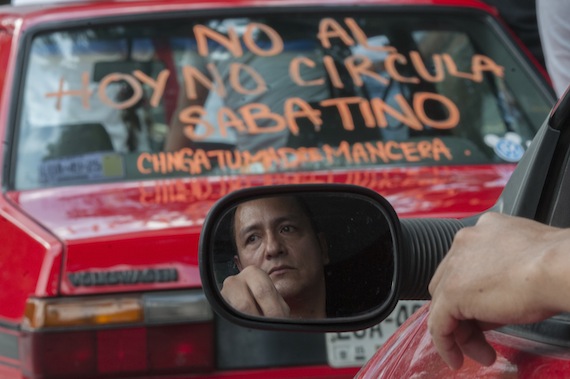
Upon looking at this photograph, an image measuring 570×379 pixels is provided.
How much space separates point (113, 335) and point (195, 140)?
1.03 m

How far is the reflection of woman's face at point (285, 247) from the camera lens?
170 centimetres

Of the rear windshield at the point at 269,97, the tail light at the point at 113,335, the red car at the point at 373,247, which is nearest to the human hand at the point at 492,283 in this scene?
the red car at the point at 373,247

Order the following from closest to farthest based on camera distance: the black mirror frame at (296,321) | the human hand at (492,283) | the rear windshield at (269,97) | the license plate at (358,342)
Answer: the human hand at (492,283) → the black mirror frame at (296,321) → the license plate at (358,342) → the rear windshield at (269,97)

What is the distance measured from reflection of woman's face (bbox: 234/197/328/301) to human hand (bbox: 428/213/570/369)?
0.87ft

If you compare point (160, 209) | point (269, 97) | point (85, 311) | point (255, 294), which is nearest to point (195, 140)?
point (269, 97)

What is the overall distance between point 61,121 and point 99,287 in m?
1.06

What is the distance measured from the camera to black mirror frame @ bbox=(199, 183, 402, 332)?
5.48 feet

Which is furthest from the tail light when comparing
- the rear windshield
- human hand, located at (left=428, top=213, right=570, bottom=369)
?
human hand, located at (left=428, top=213, right=570, bottom=369)

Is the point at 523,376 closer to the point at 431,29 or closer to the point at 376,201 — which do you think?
the point at 376,201

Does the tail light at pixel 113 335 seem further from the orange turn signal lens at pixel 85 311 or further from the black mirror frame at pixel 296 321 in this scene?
the black mirror frame at pixel 296 321

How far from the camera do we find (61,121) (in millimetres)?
4246

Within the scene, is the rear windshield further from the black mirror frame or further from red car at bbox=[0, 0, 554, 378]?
the black mirror frame

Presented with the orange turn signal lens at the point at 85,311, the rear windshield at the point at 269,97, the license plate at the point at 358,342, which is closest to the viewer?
the orange turn signal lens at the point at 85,311

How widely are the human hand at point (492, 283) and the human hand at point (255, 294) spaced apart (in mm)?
297
